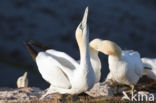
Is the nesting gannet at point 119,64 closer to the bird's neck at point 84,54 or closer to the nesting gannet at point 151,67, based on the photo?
the bird's neck at point 84,54

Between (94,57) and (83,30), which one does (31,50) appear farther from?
(83,30)

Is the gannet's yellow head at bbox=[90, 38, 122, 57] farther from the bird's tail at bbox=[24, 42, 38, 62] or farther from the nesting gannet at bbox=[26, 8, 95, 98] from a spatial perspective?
the bird's tail at bbox=[24, 42, 38, 62]

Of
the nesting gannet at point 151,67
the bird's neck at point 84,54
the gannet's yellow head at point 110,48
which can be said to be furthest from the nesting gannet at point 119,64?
the nesting gannet at point 151,67

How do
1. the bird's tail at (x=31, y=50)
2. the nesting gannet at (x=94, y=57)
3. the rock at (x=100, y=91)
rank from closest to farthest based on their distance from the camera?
the nesting gannet at (x=94, y=57) → the bird's tail at (x=31, y=50) → the rock at (x=100, y=91)

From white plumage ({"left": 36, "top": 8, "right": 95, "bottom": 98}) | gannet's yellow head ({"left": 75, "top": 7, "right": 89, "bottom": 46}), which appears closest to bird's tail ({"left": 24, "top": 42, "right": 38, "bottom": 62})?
white plumage ({"left": 36, "top": 8, "right": 95, "bottom": 98})

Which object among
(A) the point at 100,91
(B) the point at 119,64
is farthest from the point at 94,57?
(A) the point at 100,91

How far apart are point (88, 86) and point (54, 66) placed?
55cm

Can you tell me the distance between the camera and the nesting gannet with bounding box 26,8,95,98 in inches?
121

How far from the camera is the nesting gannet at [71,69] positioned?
121 inches

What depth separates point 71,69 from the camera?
3.45 metres

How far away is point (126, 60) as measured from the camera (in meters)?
4.23

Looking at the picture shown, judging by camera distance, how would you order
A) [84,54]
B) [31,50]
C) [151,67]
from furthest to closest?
[151,67], [31,50], [84,54]

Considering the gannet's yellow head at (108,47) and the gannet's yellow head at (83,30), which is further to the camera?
the gannet's yellow head at (108,47)

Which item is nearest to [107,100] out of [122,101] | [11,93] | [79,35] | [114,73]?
[122,101]
